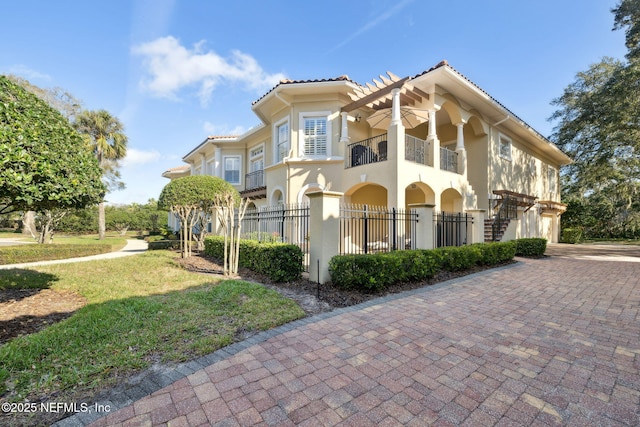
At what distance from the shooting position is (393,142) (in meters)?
10.2

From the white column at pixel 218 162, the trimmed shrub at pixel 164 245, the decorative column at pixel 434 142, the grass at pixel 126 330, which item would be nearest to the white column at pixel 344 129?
the decorative column at pixel 434 142

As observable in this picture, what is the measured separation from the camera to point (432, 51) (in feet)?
38.4

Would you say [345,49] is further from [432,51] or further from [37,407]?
[37,407]

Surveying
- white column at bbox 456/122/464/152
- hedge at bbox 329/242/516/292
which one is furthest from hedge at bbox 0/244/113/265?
white column at bbox 456/122/464/152

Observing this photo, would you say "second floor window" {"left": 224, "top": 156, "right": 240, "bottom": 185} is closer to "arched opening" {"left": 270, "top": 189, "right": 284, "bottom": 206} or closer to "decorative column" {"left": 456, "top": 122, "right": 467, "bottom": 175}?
"arched opening" {"left": 270, "top": 189, "right": 284, "bottom": 206}

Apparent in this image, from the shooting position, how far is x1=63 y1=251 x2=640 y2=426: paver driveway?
7.51ft

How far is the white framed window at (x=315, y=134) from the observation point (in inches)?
497

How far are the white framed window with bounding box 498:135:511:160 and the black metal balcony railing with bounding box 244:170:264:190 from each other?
13.9 meters

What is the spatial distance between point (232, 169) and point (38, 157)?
1577 centimetres

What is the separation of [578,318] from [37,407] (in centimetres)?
711

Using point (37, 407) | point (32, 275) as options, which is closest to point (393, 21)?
point (37, 407)

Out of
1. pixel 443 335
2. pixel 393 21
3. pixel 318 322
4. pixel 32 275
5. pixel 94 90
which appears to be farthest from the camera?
pixel 393 21

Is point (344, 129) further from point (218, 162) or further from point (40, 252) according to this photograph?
point (40, 252)

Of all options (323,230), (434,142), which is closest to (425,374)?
(323,230)
